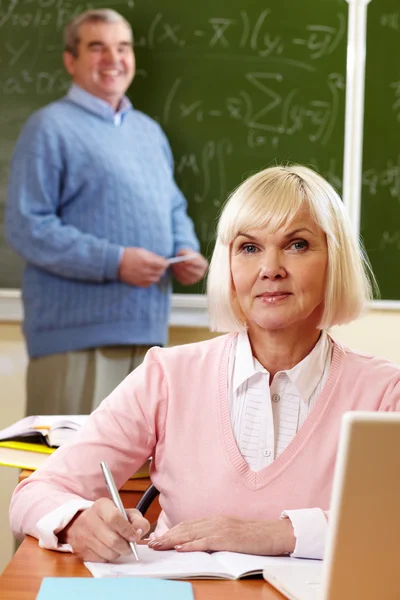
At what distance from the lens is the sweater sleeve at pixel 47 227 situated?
3457mm

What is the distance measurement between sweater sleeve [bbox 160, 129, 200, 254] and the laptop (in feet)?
9.13

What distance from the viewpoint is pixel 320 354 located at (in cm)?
163

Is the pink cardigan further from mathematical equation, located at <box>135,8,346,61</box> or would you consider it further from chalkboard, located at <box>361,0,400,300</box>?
mathematical equation, located at <box>135,8,346,61</box>

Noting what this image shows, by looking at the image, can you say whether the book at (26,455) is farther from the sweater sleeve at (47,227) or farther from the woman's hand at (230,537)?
the sweater sleeve at (47,227)

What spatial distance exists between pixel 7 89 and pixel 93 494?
8.46 feet

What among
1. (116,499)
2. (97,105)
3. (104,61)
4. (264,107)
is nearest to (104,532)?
(116,499)

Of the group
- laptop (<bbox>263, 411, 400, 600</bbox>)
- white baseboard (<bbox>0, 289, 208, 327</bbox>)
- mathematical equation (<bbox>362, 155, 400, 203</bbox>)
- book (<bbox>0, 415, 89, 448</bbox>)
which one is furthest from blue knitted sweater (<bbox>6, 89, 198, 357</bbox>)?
laptop (<bbox>263, 411, 400, 600</bbox>)

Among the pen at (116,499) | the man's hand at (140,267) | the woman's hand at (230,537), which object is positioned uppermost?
the man's hand at (140,267)

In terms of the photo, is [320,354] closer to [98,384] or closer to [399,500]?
Result: [399,500]

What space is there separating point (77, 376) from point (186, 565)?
2.36 m

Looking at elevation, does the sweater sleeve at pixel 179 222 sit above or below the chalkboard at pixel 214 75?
below

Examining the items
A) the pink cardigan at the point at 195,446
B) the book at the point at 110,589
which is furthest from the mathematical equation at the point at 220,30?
the book at the point at 110,589

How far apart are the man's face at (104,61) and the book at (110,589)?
8.79 feet

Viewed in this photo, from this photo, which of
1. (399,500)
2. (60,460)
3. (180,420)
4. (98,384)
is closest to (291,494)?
(180,420)
